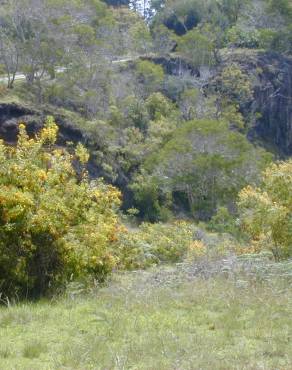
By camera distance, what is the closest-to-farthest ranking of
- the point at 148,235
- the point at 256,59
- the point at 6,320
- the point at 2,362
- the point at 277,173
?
the point at 2,362 < the point at 6,320 < the point at 277,173 < the point at 148,235 < the point at 256,59

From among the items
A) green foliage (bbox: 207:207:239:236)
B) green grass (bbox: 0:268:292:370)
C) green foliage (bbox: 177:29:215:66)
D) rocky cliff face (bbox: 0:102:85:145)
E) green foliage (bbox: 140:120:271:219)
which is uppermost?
green grass (bbox: 0:268:292:370)

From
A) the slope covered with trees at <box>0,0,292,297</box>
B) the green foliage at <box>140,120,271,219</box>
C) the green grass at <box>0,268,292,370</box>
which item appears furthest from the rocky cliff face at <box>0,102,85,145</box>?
the green grass at <box>0,268,292,370</box>

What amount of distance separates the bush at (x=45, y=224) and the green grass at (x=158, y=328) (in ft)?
1.69

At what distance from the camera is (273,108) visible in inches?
1948

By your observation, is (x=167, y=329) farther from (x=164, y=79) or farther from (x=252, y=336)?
(x=164, y=79)

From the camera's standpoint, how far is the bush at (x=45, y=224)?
804 cm

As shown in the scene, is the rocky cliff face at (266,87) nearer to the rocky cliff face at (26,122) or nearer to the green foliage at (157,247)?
the rocky cliff face at (26,122)

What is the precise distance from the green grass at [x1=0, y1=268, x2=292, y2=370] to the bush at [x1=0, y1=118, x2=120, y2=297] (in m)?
0.52

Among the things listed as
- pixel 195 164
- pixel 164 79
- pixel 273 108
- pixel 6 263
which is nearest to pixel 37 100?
pixel 195 164

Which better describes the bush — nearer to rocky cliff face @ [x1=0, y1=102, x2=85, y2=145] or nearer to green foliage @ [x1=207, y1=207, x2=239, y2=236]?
green foliage @ [x1=207, y1=207, x2=239, y2=236]

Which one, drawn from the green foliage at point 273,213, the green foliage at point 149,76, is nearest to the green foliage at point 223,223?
the green foliage at point 273,213

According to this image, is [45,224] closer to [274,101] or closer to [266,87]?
[266,87]

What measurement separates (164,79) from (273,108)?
9.67 metres

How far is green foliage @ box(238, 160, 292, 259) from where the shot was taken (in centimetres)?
1263
